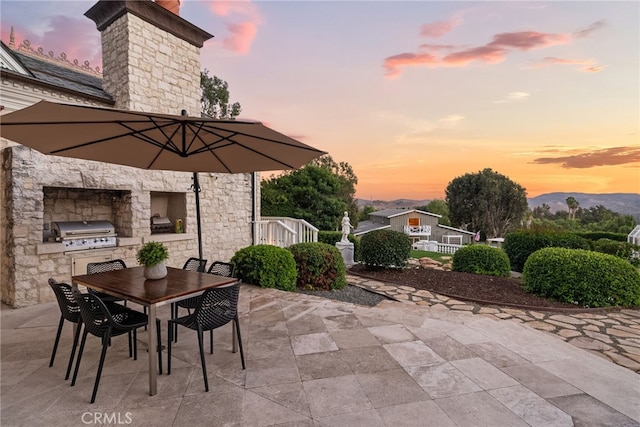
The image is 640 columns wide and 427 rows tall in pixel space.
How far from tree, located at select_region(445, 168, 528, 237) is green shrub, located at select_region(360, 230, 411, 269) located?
2100 centimetres

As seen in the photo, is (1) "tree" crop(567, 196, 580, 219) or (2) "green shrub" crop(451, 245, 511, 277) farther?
(1) "tree" crop(567, 196, 580, 219)

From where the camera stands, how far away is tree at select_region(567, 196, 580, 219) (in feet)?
121

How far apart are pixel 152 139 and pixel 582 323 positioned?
20.6 ft

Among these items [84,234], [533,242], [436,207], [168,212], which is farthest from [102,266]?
[436,207]

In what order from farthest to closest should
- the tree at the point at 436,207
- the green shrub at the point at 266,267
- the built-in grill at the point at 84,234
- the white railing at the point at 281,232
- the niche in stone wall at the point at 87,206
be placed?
the tree at the point at 436,207
the white railing at the point at 281,232
the green shrub at the point at 266,267
the niche in stone wall at the point at 87,206
the built-in grill at the point at 84,234

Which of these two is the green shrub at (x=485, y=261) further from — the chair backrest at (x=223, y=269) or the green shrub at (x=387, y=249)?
the chair backrest at (x=223, y=269)

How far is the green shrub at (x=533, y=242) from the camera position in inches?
340

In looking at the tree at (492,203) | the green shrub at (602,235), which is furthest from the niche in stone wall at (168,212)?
the tree at (492,203)

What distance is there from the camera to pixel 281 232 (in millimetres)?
8500

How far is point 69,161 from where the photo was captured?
15.5 feet

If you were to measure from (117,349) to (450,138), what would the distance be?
977 centimetres

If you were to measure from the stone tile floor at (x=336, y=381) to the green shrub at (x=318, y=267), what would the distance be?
7.91 feet

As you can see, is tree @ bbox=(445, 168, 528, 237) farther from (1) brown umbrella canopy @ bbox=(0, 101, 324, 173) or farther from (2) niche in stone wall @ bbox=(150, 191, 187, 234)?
(1) brown umbrella canopy @ bbox=(0, 101, 324, 173)

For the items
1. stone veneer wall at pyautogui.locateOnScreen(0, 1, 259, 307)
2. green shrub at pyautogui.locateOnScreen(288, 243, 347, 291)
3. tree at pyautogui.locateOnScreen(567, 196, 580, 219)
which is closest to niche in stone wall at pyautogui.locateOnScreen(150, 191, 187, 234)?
stone veneer wall at pyautogui.locateOnScreen(0, 1, 259, 307)
